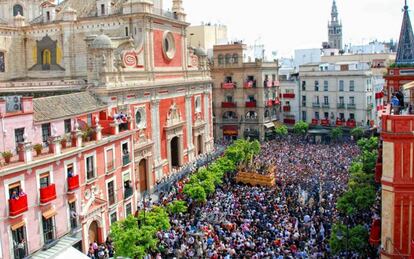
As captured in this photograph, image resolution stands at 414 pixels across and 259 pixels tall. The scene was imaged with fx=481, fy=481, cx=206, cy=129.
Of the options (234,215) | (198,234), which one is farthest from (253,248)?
(234,215)

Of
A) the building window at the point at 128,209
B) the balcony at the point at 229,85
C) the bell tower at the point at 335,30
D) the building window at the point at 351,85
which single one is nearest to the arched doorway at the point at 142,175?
the building window at the point at 128,209

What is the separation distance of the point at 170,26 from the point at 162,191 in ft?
51.0

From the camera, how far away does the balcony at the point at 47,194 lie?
76.4 ft

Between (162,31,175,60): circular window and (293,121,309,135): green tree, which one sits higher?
(162,31,175,60): circular window

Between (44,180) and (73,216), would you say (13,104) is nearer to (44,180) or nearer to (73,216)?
(44,180)

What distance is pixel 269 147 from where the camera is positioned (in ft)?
181

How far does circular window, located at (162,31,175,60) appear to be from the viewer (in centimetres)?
4378

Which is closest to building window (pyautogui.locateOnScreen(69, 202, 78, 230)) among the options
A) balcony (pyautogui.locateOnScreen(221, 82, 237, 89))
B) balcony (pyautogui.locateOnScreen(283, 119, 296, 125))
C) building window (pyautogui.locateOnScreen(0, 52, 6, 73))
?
building window (pyautogui.locateOnScreen(0, 52, 6, 73))

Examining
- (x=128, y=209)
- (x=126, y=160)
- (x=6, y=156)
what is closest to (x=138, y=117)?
(x=126, y=160)

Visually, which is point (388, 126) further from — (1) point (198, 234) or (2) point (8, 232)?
(2) point (8, 232)

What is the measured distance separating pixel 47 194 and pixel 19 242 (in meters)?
2.55

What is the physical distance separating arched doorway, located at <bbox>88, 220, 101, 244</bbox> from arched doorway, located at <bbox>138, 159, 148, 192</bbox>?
1099 centimetres

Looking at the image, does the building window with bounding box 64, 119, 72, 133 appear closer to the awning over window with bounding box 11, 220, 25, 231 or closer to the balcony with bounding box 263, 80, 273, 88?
the awning over window with bounding box 11, 220, 25, 231

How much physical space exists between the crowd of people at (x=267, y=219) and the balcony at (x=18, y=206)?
7.08m
